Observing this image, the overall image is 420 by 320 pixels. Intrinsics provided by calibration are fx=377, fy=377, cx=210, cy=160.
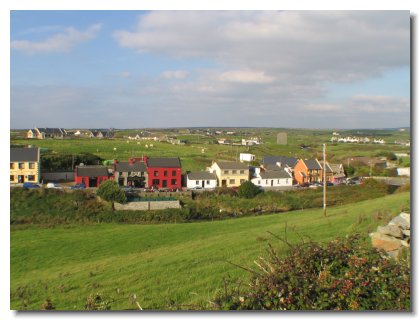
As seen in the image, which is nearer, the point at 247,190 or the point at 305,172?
the point at 305,172

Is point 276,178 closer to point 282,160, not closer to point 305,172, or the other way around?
point 305,172

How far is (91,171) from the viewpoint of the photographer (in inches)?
417

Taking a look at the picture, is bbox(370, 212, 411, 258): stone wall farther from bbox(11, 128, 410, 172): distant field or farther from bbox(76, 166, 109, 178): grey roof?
bbox(76, 166, 109, 178): grey roof

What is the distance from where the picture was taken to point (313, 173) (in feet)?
34.9

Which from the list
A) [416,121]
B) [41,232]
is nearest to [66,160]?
[41,232]

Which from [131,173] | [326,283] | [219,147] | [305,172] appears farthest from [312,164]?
[326,283]

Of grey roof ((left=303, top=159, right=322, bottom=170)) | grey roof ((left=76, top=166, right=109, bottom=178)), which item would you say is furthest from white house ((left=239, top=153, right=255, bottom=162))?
grey roof ((left=76, top=166, right=109, bottom=178))

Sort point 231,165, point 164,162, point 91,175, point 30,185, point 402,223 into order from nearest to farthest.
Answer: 1. point 402,223
2. point 30,185
3. point 91,175
4. point 164,162
5. point 231,165

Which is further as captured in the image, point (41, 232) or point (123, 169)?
point (123, 169)

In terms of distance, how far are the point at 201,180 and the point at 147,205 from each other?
213cm

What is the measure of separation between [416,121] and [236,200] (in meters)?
7.71

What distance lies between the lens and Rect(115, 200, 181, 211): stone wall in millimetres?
10367

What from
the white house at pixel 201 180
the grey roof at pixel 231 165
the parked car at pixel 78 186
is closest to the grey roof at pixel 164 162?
the white house at pixel 201 180
